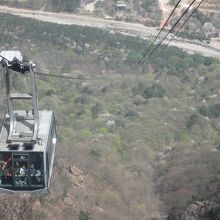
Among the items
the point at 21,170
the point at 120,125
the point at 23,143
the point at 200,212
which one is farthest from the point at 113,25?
the point at 23,143

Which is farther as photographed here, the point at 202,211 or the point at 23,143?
the point at 202,211

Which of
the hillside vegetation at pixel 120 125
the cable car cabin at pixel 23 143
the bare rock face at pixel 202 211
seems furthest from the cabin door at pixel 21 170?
the bare rock face at pixel 202 211

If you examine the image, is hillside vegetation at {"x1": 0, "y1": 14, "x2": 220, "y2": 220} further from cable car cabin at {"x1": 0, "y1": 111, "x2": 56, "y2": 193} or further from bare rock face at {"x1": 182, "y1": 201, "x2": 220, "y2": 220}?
cable car cabin at {"x1": 0, "y1": 111, "x2": 56, "y2": 193}

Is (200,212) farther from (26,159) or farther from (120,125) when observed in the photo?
(120,125)

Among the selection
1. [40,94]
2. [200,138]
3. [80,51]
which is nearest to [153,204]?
[200,138]

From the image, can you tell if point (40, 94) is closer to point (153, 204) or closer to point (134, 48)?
point (134, 48)
